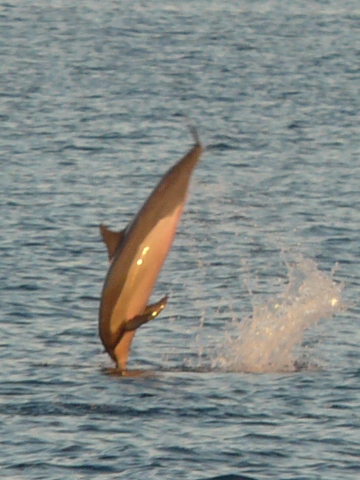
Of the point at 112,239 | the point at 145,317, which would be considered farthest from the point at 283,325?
the point at 145,317

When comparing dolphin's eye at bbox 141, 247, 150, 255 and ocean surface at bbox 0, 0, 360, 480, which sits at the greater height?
dolphin's eye at bbox 141, 247, 150, 255

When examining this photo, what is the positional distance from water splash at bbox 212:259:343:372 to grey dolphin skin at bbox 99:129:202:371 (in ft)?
10.3

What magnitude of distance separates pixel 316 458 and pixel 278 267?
36.2ft

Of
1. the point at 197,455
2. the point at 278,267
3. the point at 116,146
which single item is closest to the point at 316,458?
the point at 197,455

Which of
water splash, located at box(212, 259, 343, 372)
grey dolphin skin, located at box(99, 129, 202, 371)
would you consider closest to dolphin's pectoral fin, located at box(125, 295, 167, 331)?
grey dolphin skin, located at box(99, 129, 202, 371)

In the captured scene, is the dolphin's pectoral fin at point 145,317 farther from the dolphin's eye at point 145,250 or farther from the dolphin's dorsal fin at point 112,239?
the dolphin's dorsal fin at point 112,239

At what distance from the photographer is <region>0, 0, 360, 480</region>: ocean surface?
17.9m

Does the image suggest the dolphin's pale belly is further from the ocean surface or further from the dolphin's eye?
the ocean surface

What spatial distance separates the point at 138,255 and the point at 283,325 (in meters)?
5.49

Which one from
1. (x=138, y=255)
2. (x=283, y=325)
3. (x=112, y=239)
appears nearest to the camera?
(x=138, y=255)

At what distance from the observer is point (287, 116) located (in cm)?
4819

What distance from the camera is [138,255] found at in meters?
18.6

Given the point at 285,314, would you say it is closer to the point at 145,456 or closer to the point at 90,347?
the point at 90,347

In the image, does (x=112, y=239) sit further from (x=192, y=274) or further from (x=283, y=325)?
(x=192, y=274)
